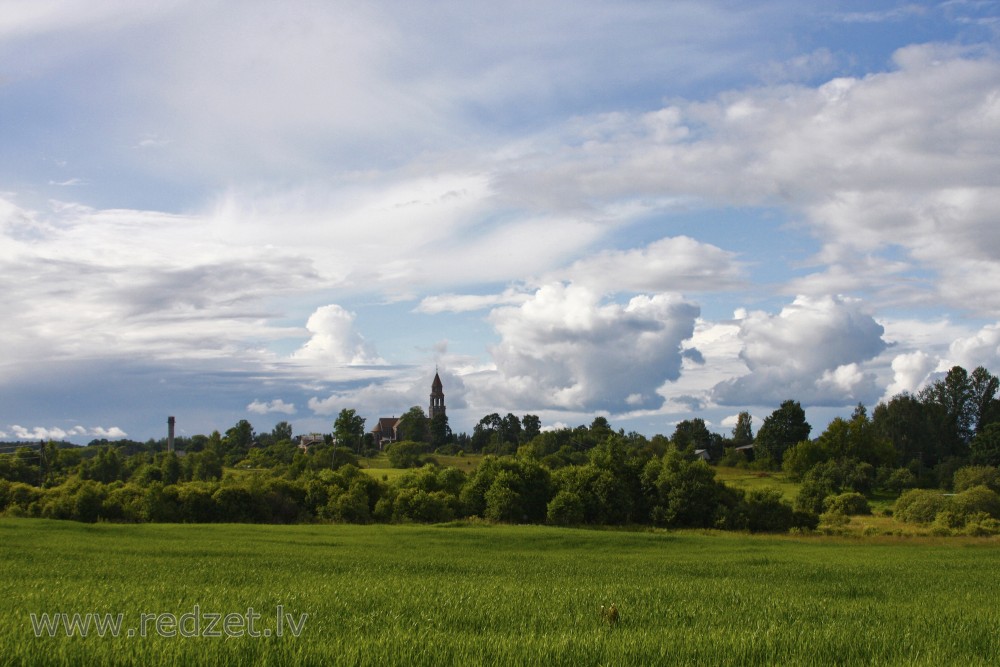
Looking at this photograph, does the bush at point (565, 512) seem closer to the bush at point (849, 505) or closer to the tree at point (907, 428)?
the bush at point (849, 505)

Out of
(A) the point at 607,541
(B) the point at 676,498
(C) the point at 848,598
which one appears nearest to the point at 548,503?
(B) the point at 676,498

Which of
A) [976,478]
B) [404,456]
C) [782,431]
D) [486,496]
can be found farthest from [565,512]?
[782,431]

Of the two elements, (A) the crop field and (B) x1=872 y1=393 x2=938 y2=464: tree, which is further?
(B) x1=872 y1=393 x2=938 y2=464: tree

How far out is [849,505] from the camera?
9600 cm

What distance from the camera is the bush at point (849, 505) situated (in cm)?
9575

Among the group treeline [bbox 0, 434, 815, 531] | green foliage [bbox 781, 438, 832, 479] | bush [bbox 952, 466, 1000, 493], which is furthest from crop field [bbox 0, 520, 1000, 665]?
green foliage [bbox 781, 438, 832, 479]

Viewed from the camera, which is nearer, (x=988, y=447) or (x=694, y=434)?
(x=988, y=447)

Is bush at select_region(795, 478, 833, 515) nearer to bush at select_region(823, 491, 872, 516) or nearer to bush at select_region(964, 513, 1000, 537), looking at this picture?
bush at select_region(823, 491, 872, 516)

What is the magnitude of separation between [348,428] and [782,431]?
9448 cm

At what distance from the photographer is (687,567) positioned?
35.6 metres

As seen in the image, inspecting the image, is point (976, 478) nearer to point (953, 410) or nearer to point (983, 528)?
point (983, 528)

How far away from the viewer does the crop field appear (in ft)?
31.4

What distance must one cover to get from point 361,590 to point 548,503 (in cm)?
6122

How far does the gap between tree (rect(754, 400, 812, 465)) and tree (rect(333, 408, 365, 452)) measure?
8908 centimetres
